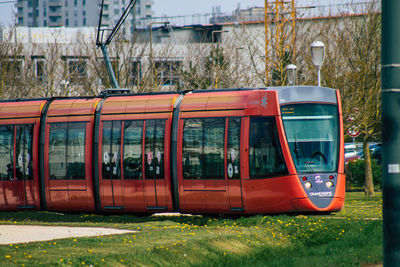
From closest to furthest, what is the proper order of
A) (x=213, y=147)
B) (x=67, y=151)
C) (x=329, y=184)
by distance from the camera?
(x=329, y=184), (x=213, y=147), (x=67, y=151)

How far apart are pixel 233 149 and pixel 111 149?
3598 mm

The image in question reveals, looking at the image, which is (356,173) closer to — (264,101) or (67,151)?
(67,151)

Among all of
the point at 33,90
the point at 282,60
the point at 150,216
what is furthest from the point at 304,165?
the point at 33,90

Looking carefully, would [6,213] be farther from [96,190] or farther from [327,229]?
[327,229]

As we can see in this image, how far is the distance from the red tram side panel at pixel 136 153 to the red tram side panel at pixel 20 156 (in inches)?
85.6

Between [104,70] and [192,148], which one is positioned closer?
[192,148]

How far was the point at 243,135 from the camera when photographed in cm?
1878

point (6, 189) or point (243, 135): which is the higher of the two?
point (243, 135)

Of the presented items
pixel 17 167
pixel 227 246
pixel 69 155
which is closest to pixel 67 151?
pixel 69 155

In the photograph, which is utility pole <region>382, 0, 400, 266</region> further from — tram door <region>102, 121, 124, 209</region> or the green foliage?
the green foliage

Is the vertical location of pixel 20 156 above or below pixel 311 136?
below

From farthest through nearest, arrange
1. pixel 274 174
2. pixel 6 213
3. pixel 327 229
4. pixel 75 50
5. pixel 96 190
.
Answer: pixel 75 50 < pixel 6 213 < pixel 96 190 < pixel 274 174 < pixel 327 229

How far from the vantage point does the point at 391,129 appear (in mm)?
8375

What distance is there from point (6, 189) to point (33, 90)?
2319cm
